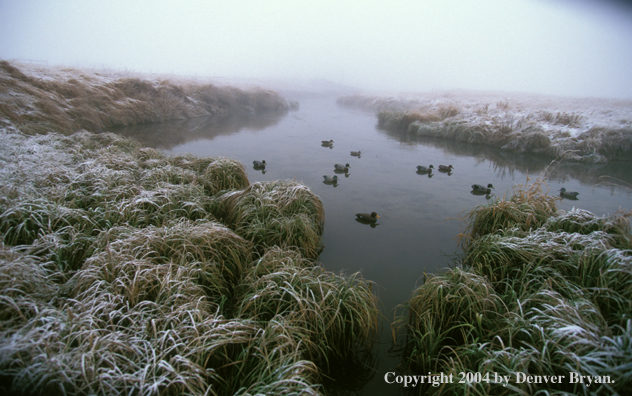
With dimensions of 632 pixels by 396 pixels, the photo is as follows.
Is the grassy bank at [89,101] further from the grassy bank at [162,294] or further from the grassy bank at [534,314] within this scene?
the grassy bank at [534,314]

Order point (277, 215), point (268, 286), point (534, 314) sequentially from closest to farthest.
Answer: point (534, 314) → point (268, 286) → point (277, 215)

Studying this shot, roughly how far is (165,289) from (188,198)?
198 cm

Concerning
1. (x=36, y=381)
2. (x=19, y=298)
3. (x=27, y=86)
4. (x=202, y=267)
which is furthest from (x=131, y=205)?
(x=27, y=86)

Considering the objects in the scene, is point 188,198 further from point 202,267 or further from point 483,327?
point 483,327

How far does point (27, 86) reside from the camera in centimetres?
873

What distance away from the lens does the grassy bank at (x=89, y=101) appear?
25.2ft

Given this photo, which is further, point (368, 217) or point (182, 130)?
point (182, 130)

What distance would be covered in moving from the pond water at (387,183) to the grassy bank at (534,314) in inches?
17.4

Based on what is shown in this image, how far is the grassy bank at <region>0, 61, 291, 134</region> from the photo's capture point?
7676 millimetres

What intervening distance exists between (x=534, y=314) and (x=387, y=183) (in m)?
4.57

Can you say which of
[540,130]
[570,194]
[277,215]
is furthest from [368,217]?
[540,130]

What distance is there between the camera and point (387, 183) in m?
6.51

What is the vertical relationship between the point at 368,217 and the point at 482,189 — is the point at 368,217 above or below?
below

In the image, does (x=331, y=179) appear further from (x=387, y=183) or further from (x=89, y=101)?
(x=89, y=101)
